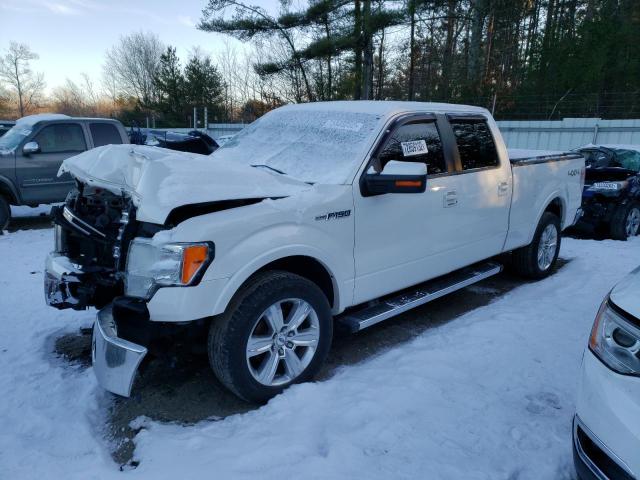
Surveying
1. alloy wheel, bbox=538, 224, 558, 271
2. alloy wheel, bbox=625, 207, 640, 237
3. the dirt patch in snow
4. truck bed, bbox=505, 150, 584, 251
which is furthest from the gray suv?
alloy wheel, bbox=625, 207, 640, 237

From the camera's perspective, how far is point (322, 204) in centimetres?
304

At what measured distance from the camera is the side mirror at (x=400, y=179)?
304 centimetres

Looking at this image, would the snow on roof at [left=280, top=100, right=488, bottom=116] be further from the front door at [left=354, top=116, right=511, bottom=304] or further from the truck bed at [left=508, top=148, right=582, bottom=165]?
the truck bed at [left=508, top=148, right=582, bottom=165]

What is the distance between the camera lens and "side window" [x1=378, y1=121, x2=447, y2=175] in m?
3.55

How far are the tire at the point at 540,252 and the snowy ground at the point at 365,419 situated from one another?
1.33 m

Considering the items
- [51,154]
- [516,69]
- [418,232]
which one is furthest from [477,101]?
[418,232]

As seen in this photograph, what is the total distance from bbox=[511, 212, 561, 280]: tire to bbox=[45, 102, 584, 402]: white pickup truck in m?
1.17

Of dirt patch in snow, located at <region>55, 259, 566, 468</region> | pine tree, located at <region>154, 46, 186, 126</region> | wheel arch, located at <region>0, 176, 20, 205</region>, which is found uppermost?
pine tree, located at <region>154, 46, 186, 126</region>

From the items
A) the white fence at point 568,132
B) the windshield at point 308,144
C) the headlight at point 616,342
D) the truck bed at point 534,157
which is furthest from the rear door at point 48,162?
the white fence at point 568,132

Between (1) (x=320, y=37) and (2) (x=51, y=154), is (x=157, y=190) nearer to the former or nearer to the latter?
(2) (x=51, y=154)

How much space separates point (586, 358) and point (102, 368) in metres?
2.46

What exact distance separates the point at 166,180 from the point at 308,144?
4.52 feet

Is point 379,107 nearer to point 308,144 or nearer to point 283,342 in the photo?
point 308,144

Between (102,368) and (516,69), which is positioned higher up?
(516,69)
